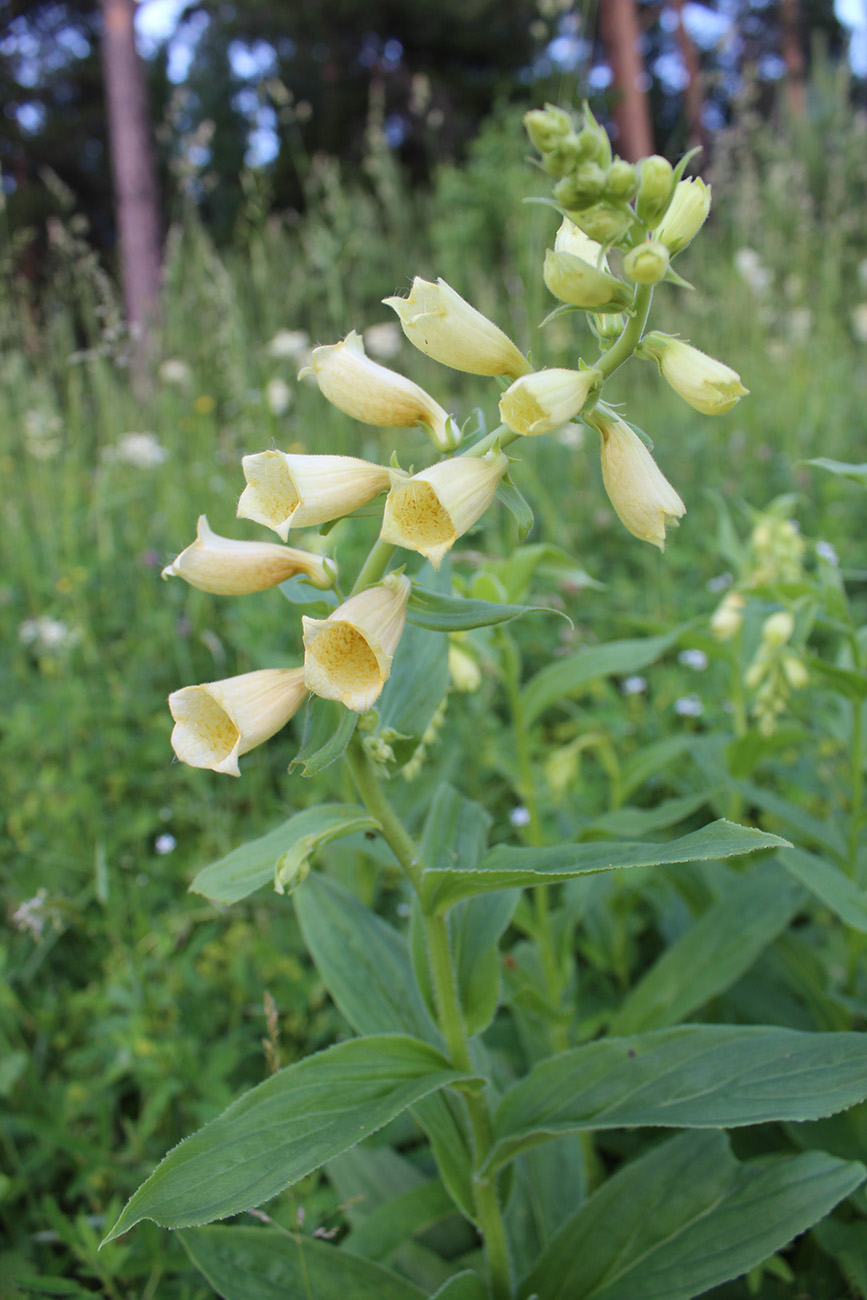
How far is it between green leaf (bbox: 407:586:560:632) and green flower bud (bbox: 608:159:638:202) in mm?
405

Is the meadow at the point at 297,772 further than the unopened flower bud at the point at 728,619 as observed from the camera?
No

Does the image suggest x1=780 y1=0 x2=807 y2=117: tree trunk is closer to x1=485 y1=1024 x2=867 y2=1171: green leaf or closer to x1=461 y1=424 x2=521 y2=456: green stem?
x1=461 y1=424 x2=521 y2=456: green stem

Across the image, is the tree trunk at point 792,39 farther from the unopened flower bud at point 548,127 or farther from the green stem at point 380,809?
the green stem at point 380,809

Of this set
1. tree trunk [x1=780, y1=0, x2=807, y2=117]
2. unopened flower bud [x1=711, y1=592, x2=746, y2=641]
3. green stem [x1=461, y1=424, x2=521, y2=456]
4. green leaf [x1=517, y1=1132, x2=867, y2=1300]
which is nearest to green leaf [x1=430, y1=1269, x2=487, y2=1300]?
green leaf [x1=517, y1=1132, x2=867, y2=1300]

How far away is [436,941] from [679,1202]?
531mm

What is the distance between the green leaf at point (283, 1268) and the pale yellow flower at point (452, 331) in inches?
44.5

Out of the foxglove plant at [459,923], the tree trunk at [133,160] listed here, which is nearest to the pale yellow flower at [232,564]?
the foxglove plant at [459,923]

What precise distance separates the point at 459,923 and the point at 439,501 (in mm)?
688

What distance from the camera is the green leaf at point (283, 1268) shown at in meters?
1.15

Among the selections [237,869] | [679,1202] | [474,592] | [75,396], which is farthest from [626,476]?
[75,396]

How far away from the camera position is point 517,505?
0.93 metres

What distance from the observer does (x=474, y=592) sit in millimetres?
1414

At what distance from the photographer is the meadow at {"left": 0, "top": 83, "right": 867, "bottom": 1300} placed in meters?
1.48

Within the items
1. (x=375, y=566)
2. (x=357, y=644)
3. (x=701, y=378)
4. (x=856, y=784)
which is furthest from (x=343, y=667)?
(x=856, y=784)
